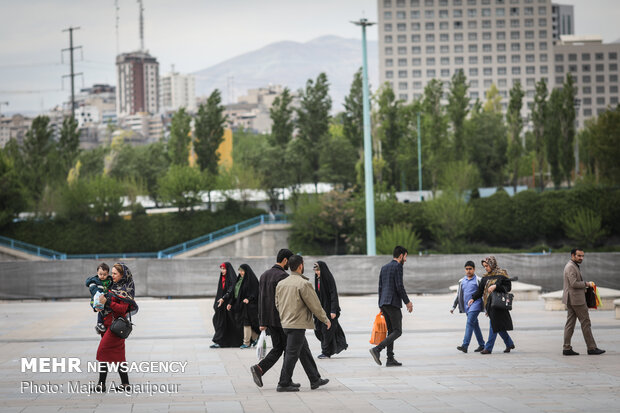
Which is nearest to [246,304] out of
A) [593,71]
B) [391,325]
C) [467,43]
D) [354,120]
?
[391,325]

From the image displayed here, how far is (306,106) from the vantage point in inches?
2968

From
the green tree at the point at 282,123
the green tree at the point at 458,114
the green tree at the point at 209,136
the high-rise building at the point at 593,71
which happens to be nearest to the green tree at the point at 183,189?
the green tree at the point at 209,136

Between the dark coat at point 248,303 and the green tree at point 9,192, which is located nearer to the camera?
the dark coat at point 248,303

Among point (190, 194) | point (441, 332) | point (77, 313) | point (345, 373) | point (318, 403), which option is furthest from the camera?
point (190, 194)

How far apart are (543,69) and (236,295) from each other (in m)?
171

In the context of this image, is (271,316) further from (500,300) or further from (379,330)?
(500,300)

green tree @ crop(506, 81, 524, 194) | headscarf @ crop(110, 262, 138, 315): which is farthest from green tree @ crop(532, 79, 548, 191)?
headscarf @ crop(110, 262, 138, 315)

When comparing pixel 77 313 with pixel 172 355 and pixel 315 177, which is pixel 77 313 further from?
pixel 315 177

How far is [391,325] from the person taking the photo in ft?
43.7

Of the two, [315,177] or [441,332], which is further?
[315,177]

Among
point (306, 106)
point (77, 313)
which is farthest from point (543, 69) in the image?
point (77, 313)

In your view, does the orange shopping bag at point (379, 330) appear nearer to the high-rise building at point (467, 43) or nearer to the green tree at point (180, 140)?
the green tree at point (180, 140)

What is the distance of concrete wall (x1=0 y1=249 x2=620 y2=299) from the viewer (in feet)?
107

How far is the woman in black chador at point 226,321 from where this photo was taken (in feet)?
55.8
